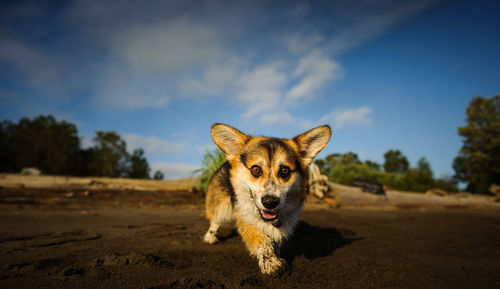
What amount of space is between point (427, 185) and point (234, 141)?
15.2 meters

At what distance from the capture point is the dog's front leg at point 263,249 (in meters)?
2.53

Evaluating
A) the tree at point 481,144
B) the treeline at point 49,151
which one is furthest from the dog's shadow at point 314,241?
the treeline at point 49,151

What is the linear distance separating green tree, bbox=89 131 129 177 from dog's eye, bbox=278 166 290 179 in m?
39.0

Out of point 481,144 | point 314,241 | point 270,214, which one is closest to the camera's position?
point 270,214

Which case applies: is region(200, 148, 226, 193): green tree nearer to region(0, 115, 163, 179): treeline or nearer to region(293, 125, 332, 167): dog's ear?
region(293, 125, 332, 167): dog's ear

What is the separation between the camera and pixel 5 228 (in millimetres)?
4309

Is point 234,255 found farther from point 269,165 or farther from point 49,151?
point 49,151

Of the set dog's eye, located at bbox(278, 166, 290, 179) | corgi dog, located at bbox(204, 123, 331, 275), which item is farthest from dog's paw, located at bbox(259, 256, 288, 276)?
dog's eye, located at bbox(278, 166, 290, 179)

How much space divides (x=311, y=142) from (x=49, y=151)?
1514 inches

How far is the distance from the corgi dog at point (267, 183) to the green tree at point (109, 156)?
3837 centimetres

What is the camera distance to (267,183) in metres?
2.73

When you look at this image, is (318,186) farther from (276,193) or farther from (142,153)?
(142,153)

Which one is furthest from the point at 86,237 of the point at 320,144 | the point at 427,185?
the point at 427,185

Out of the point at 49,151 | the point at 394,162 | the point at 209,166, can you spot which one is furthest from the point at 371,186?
the point at 49,151
